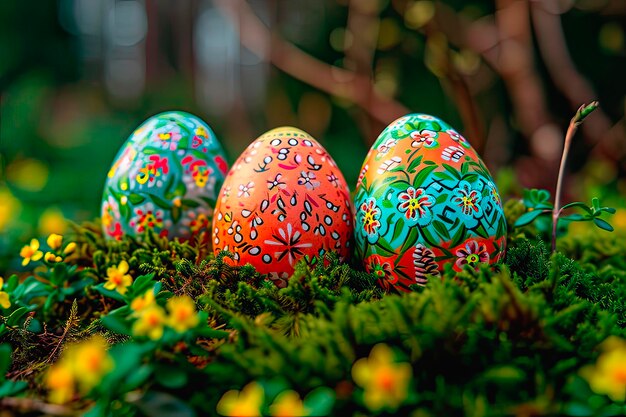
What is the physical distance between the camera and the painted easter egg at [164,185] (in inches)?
56.5

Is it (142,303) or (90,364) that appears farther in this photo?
(142,303)

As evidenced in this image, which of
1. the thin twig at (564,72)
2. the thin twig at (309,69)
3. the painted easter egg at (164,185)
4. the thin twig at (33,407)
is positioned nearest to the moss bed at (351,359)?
the thin twig at (33,407)

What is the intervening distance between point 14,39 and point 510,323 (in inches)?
206

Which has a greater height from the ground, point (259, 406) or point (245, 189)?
point (245, 189)

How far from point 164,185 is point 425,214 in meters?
0.69

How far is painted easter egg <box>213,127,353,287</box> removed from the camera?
1213 mm

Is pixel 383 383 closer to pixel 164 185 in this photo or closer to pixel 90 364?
pixel 90 364

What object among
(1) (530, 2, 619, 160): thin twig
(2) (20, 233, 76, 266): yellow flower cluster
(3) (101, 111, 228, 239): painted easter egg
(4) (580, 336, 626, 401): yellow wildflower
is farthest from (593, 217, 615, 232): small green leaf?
(1) (530, 2, 619, 160): thin twig

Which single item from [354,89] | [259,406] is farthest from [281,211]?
[354,89]

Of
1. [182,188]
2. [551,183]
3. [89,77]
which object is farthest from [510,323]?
[89,77]

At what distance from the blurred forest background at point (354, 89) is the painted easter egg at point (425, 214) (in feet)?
3.14

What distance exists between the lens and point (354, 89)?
131 inches

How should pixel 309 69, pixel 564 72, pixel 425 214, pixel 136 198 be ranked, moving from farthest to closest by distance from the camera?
pixel 309 69 < pixel 564 72 < pixel 136 198 < pixel 425 214

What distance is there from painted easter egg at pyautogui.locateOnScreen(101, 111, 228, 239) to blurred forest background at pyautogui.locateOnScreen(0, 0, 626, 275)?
13.2 inches
